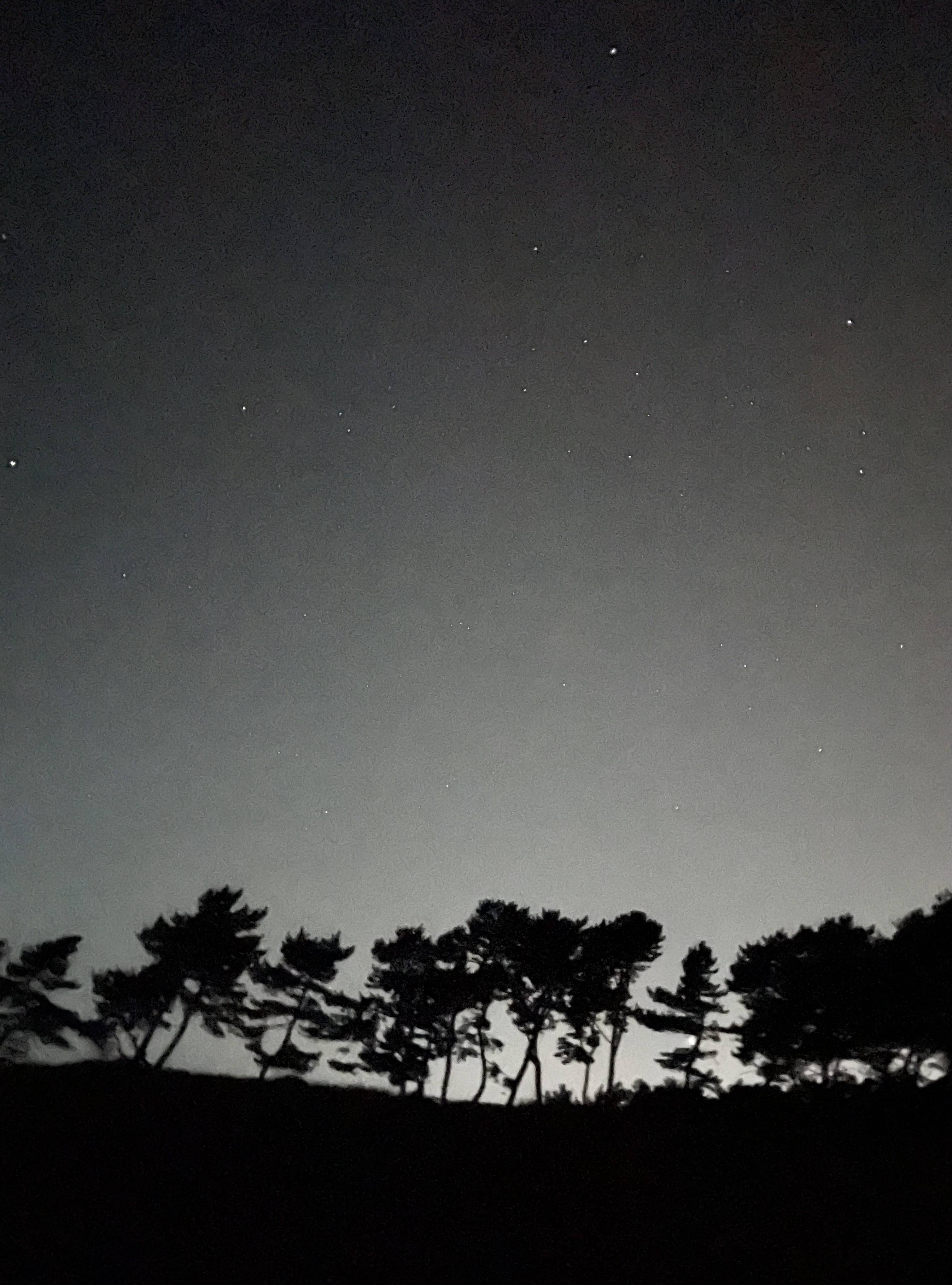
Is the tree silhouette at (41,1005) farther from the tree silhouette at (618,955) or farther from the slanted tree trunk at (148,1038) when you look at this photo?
the tree silhouette at (618,955)

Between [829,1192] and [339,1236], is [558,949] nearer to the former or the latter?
[829,1192]

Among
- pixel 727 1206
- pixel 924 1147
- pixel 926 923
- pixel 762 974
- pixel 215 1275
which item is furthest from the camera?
pixel 762 974

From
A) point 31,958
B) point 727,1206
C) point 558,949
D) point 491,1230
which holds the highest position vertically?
point 558,949

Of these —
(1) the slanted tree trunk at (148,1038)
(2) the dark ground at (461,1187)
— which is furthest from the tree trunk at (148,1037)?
(2) the dark ground at (461,1187)

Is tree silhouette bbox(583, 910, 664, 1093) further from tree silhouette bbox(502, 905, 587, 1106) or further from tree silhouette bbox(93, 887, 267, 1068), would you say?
tree silhouette bbox(93, 887, 267, 1068)

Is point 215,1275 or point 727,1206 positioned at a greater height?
point 727,1206

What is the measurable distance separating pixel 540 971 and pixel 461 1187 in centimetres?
2034

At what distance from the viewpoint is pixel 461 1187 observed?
66.9 ft

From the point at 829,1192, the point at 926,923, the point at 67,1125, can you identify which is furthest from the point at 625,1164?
the point at 926,923

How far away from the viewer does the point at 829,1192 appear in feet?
62.3

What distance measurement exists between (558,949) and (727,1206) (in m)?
21.6

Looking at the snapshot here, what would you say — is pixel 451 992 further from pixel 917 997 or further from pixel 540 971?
pixel 917 997

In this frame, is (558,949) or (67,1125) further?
(558,949)

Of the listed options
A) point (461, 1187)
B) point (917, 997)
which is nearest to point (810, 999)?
point (917, 997)
